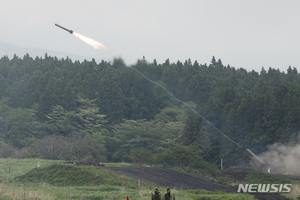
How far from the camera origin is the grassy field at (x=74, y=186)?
30.1m

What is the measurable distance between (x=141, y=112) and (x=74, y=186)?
7156 centimetres

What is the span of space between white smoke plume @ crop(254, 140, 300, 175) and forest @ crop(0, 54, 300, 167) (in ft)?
9.34

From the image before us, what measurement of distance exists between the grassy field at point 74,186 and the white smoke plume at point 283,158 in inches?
1082

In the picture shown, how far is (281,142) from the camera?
67938 millimetres

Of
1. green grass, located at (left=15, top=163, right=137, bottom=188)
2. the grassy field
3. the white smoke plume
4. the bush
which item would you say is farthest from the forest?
the grassy field

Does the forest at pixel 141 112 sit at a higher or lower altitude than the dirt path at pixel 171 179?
higher

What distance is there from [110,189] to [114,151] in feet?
199

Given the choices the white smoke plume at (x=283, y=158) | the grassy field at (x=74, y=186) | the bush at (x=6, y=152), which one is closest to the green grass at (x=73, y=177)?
the grassy field at (x=74, y=186)

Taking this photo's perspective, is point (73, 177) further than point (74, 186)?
Yes

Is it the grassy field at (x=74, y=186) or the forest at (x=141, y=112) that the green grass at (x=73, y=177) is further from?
the forest at (x=141, y=112)

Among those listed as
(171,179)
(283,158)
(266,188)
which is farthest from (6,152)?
(266,188)

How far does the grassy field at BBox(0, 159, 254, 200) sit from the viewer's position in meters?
30.1

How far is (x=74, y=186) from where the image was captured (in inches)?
1497

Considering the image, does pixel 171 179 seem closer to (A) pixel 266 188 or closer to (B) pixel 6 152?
(A) pixel 266 188
